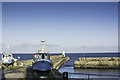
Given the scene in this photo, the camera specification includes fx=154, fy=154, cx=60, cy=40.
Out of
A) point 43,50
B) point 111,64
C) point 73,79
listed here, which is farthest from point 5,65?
point 111,64

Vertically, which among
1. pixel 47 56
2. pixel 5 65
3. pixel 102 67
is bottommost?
pixel 102 67

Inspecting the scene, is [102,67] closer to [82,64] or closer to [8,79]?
[82,64]

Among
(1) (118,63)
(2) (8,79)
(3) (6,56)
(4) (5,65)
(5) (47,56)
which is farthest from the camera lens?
(1) (118,63)

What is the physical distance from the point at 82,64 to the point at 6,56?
113 ft

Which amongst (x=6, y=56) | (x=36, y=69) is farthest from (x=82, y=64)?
(x=36, y=69)

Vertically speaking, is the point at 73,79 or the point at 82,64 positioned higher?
the point at 73,79

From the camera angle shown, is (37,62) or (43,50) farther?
(43,50)

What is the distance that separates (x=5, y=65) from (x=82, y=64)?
3595cm

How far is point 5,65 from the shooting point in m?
34.3

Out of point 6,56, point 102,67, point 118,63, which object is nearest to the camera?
point 6,56

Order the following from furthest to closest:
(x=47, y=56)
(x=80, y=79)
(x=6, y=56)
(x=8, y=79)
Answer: (x=6, y=56) < (x=47, y=56) < (x=8, y=79) < (x=80, y=79)

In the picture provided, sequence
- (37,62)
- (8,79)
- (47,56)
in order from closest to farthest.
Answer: (8,79), (37,62), (47,56)

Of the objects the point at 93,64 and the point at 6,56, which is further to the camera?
the point at 93,64

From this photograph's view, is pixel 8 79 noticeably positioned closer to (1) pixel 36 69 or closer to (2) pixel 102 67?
(1) pixel 36 69
